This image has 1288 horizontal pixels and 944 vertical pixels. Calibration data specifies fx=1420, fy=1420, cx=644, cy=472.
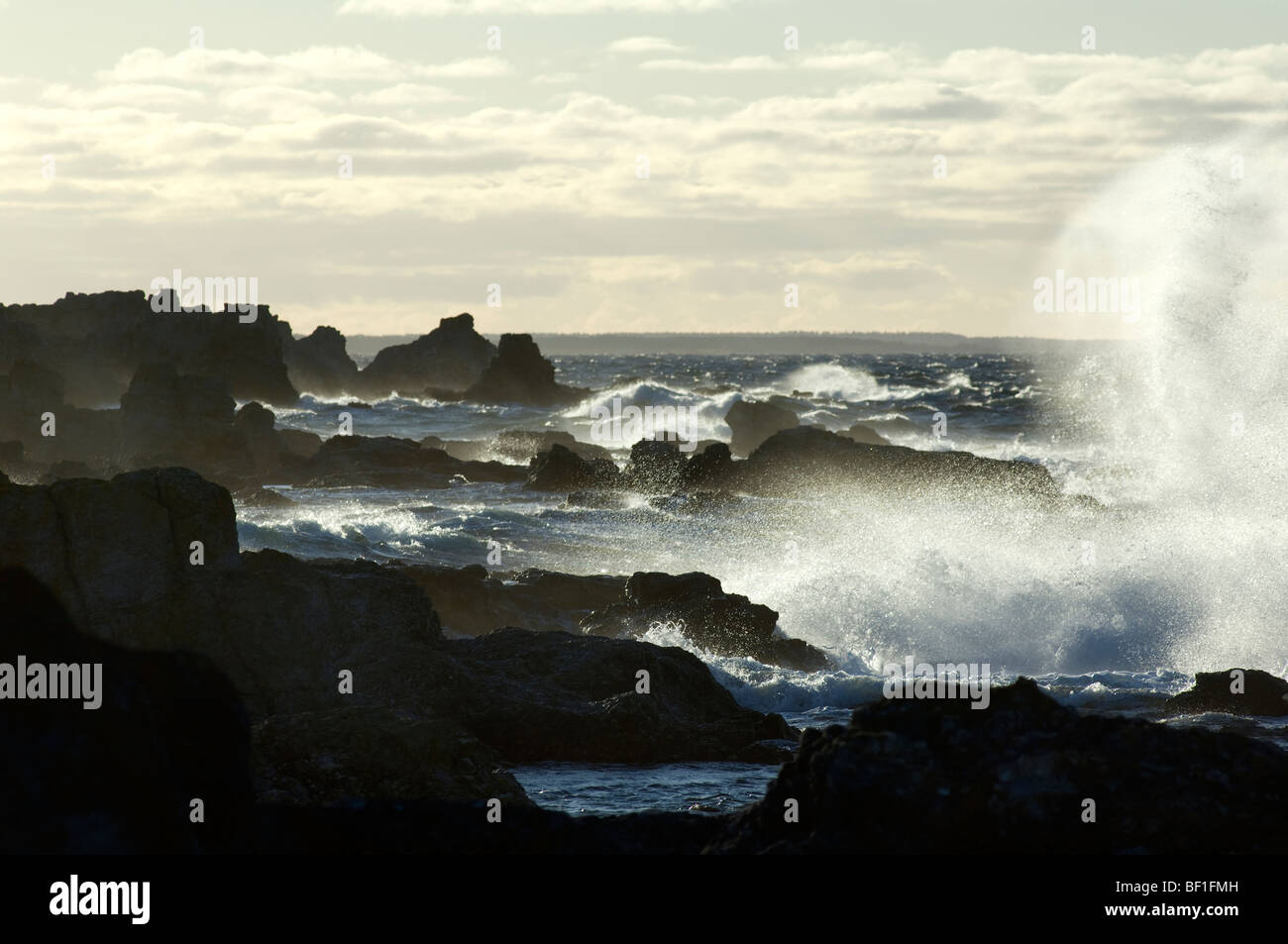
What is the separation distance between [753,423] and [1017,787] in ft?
187

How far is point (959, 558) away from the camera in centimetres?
2766

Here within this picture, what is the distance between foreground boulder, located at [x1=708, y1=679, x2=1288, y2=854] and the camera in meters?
6.01

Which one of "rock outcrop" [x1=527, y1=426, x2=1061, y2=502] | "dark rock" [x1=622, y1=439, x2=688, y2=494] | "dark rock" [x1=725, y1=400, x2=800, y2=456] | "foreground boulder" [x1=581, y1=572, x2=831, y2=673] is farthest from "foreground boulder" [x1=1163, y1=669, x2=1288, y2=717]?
"dark rock" [x1=725, y1=400, x2=800, y2=456]

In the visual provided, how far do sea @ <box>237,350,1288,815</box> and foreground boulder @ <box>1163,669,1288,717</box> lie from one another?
41 cm

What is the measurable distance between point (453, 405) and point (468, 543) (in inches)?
2661

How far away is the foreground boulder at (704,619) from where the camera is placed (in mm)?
19609

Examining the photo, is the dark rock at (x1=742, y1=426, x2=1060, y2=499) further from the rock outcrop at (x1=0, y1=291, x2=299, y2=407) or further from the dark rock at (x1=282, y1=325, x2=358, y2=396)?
the dark rock at (x1=282, y1=325, x2=358, y2=396)

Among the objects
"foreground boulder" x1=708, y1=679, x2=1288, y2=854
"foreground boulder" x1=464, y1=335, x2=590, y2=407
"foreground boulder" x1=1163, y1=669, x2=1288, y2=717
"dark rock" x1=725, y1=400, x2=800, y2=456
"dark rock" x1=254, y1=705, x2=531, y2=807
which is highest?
"foreground boulder" x1=464, y1=335, x2=590, y2=407

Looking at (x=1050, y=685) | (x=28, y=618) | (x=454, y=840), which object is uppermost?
(x=28, y=618)

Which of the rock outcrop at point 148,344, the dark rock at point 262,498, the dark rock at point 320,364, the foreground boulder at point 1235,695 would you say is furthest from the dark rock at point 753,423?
the dark rock at point 320,364

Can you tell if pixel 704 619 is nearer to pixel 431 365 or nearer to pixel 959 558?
pixel 959 558

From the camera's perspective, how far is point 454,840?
22.2 feet
